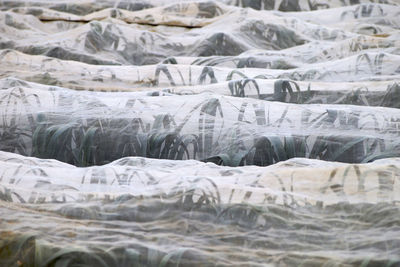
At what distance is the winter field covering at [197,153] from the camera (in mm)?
489

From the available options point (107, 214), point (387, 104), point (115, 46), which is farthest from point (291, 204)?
point (115, 46)

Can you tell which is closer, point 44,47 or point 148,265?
point 148,265

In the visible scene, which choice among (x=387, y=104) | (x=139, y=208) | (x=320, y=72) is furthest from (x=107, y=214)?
(x=320, y=72)

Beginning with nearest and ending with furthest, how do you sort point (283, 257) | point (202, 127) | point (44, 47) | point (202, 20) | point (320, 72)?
point (283, 257), point (202, 127), point (320, 72), point (44, 47), point (202, 20)

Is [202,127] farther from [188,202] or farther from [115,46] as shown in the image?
[115,46]

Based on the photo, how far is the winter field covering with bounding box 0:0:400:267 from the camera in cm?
49

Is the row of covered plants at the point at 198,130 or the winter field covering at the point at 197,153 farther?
the row of covered plants at the point at 198,130

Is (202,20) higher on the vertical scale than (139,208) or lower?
higher

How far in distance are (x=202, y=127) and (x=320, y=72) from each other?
304mm

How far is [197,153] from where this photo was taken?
0.72 meters

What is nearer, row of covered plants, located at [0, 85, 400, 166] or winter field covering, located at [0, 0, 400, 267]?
winter field covering, located at [0, 0, 400, 267]

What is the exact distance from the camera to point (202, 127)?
73 centimetres

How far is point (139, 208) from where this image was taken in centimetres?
52

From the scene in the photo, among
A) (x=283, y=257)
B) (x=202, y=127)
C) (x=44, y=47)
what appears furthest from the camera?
(x=44, y=47)
